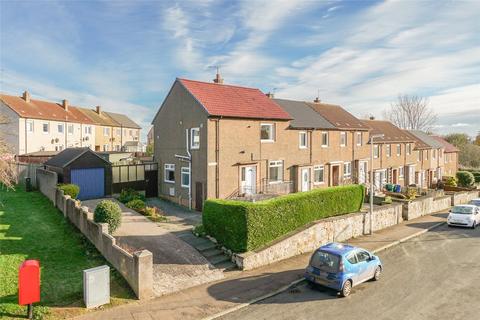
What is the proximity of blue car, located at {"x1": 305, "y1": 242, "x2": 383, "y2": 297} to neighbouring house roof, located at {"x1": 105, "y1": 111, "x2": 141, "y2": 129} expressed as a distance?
5877 centimetres

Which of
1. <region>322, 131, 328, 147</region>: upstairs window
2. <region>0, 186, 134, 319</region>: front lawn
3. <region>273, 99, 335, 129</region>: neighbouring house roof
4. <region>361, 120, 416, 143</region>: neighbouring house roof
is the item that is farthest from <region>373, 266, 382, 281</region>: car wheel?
<region>361, 120, 416, 143</region>: neighbouring house roof

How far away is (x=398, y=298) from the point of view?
12.6 metres

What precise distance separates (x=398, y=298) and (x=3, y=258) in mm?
15433

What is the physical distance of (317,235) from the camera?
18469 millimetres

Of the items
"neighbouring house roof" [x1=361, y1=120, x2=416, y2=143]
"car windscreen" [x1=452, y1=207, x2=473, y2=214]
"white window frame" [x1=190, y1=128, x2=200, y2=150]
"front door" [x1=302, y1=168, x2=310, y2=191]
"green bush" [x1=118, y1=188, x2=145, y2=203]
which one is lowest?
"car windscreen" [x1=452, y1=207, x2=473, y2=214]

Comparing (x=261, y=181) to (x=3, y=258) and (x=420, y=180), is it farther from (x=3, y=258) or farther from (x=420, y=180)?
(x=420, y=180)

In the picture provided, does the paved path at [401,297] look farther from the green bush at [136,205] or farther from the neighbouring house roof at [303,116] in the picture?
the neighbouring house roof at [303,116]

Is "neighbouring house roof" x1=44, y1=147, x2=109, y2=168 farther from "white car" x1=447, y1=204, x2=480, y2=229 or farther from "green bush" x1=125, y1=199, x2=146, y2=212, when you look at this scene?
"white car" x1=447, y1=204, x2=480, y2=229

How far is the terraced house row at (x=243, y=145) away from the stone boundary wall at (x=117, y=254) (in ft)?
26.9

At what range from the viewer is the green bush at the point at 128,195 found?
2364 cm

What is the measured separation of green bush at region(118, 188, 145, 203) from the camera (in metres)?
23.6

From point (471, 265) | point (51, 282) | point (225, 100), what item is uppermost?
point (225, 100)

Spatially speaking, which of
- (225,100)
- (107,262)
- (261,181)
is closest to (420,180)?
(261,181)

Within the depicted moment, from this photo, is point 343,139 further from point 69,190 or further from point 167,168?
point 69,190
